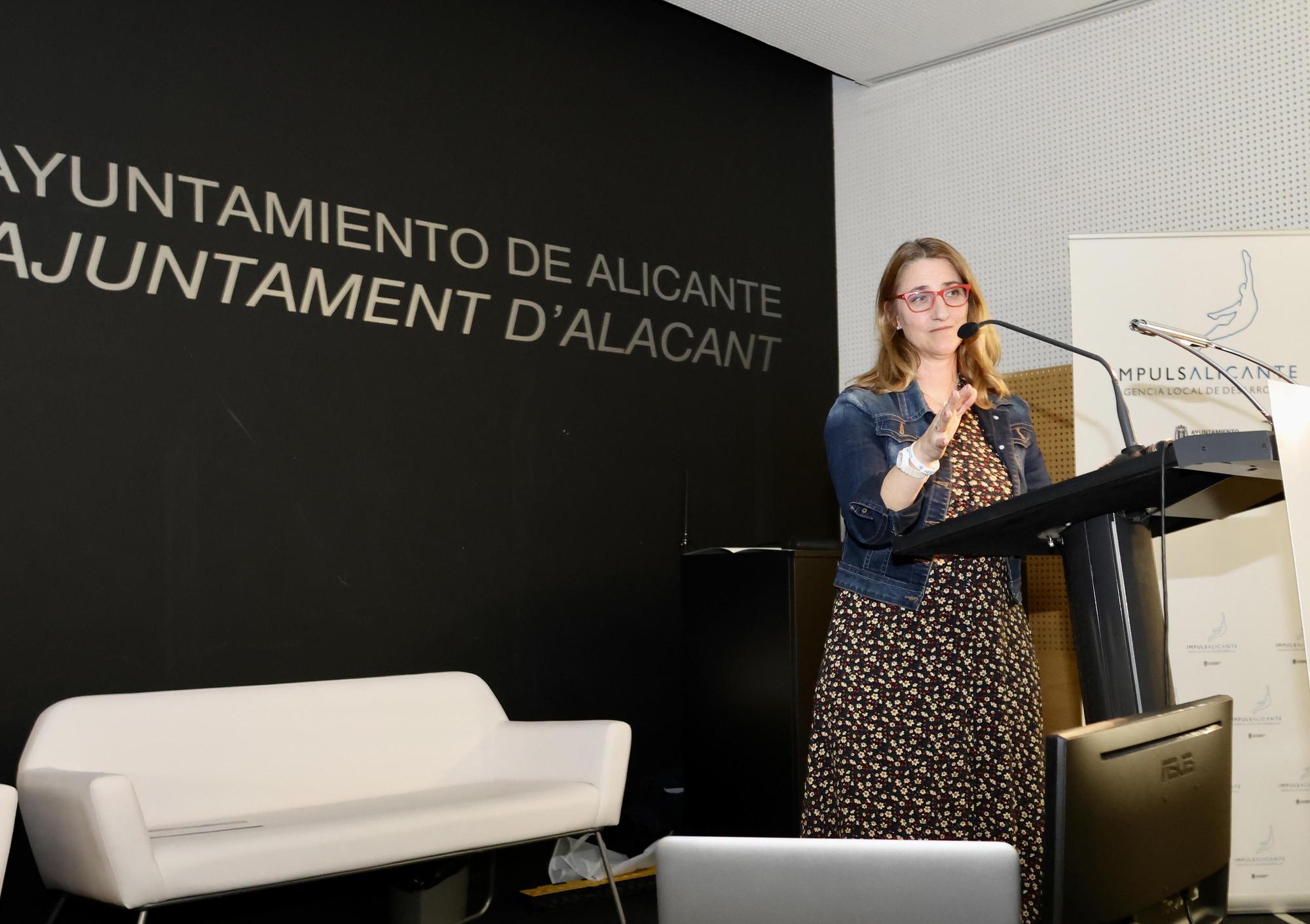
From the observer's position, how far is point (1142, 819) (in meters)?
1.04

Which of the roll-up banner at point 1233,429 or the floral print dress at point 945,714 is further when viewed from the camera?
the roll-up banner at point 1233,429

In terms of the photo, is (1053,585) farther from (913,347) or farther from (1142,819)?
(1142,819)

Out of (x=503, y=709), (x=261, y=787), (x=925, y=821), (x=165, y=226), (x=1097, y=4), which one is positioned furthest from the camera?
(x=1097, y=4)

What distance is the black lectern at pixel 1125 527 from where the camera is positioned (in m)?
1.44

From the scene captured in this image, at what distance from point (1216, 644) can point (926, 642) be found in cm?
191

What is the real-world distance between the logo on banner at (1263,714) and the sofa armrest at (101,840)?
3.14 meters

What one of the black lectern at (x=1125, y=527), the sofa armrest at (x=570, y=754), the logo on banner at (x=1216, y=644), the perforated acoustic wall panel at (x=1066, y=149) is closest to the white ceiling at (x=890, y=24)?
the perforated acoustic wall panel at (x=1066, y=149)

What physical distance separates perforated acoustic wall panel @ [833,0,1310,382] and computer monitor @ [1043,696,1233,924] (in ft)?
12.0

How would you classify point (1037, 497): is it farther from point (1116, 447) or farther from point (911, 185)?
point (911, 185)

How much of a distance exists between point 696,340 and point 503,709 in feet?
5.56

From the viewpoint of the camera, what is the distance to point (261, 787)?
3254 millimetres

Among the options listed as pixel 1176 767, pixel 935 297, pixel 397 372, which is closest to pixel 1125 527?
pixel 1176 767

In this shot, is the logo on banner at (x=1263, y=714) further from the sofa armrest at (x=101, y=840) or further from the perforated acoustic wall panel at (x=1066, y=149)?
the sofa armrest at (x=101, y=840)

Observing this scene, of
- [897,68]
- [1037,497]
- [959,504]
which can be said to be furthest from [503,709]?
[897,68]
